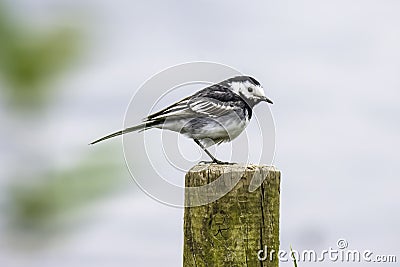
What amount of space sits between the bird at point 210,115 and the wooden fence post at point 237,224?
3.65ft

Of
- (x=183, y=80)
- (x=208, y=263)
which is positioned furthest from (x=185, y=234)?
(x=183, y=80)

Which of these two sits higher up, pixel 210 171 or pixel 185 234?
pixel 210 171

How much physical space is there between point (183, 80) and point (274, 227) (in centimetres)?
99

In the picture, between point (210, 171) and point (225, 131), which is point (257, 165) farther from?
point (225, 131)

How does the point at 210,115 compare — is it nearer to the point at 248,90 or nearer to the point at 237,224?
the point at 248,90

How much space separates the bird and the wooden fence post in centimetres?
111

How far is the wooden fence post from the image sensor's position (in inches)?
178

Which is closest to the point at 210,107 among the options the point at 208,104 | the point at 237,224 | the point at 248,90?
the point at 208,104

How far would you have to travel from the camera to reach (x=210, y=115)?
6086 millimetres

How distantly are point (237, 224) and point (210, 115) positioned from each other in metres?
1.69

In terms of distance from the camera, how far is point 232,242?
4543mm

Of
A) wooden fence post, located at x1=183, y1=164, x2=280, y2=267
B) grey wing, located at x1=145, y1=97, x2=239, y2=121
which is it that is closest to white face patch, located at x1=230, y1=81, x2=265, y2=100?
grey wing, located at x1=145, y1=97, x2=239, y2=121

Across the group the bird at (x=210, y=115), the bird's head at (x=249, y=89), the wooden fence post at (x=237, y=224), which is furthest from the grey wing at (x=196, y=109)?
the wooden fence post at (x=237, y=224)

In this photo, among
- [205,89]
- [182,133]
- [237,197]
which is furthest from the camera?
[205,89]
